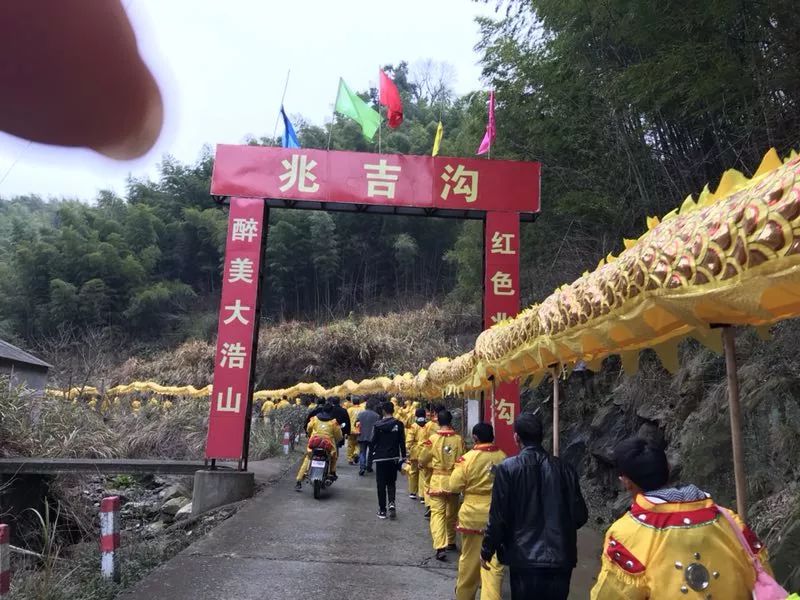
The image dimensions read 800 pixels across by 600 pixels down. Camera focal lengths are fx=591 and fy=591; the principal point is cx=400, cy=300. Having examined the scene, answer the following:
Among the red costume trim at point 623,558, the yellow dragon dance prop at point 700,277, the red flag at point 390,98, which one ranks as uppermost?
the red flag at point 390,98

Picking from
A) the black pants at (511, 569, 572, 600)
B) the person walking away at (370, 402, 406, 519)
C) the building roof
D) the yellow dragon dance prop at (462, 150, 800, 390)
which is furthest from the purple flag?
the building roof

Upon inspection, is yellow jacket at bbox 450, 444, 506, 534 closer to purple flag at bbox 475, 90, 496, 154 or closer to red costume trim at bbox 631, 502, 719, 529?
red costume trim at bbox 631, 502, 719, 529

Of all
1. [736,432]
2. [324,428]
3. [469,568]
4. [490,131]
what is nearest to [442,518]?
[469,568]

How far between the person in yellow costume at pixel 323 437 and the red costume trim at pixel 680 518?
23.2 feet

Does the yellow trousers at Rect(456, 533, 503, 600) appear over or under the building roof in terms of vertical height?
under

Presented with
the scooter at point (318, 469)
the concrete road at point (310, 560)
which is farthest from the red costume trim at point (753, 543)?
the scooter at point (318, 469)

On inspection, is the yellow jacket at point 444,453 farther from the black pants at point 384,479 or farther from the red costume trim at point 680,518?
the red costume trim at point 680,518

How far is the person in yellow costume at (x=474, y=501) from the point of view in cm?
423

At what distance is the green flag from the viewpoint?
387 inches

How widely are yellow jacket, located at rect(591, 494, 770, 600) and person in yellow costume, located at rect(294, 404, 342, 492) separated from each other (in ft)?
23.0

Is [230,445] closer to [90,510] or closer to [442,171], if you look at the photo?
[90,510]

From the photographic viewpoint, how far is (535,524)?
3.12 metres

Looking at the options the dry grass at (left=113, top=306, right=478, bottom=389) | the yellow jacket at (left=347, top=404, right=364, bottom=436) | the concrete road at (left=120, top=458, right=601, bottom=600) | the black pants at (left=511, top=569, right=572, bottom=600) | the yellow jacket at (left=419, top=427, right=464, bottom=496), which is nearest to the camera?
the black pants at (left=511, top=569, right=572, bottom=600)

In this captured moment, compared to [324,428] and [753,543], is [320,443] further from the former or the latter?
[753,543]
